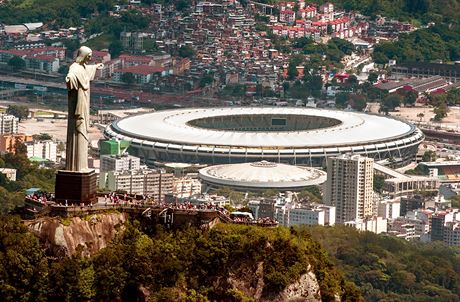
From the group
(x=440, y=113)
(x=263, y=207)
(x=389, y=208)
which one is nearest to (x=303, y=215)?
(x=263, y=207)

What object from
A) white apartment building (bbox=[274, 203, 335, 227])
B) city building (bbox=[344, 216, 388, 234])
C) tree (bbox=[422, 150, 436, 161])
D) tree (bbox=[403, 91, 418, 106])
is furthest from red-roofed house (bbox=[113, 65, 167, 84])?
white apartment building (bbox=[274, 203, 335, 227])

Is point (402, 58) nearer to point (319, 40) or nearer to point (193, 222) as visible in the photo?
point (319, 40)

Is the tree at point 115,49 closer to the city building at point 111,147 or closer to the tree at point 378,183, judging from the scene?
the city building at point 111,147

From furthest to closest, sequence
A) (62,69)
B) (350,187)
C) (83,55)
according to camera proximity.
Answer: (62,69) < (350,187) < (83,55)

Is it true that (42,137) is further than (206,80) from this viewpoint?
No

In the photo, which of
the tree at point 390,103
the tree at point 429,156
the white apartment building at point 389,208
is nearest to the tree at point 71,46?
the tree at point 390,103

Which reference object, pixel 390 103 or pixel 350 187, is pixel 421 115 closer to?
pixel 390 103

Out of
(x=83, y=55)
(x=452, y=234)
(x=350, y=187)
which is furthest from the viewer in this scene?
(x=350, y=187)

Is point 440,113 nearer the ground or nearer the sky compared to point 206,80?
nearer the sky
